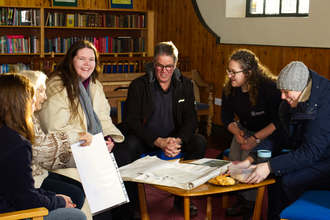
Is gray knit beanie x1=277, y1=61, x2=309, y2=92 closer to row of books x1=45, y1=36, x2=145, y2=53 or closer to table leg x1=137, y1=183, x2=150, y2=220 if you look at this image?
table leg x1=137, y1=183, x2=150, y2=220

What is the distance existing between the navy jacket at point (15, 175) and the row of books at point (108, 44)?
5.07 metres

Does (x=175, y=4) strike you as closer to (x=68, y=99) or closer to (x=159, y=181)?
(x=68, y=99)

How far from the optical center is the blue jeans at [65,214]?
1539 mm

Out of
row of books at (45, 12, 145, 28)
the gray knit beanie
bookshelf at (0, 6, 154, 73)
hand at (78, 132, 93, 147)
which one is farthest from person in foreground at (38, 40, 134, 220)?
row of books at (45, 12, 145, 28)

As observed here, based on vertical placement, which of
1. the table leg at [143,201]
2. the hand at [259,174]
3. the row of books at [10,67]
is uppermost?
the row of books at [10,67]

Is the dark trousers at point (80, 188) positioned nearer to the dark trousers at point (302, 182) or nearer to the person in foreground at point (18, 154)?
the person in foreground at point (18, 154)

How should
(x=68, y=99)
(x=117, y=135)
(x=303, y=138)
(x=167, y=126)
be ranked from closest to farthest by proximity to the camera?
(x=303, y=138)
(x=68, y=99)
(x=117, y=135)
(x=167, y=126)

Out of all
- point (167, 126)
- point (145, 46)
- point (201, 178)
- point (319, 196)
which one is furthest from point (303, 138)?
point (145, 46)

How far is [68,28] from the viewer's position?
6.48 meters

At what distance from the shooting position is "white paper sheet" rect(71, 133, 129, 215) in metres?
1.90

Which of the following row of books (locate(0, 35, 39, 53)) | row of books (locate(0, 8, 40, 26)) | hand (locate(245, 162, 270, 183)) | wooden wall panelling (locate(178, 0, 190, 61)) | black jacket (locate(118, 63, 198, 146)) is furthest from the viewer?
row of books (locate(0, 35, 39, 53))

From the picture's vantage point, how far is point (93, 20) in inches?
254

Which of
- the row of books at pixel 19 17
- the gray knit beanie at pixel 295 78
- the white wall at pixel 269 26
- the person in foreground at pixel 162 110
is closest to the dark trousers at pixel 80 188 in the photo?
the person in foreground at pixel 162 110

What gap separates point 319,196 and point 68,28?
562cm
